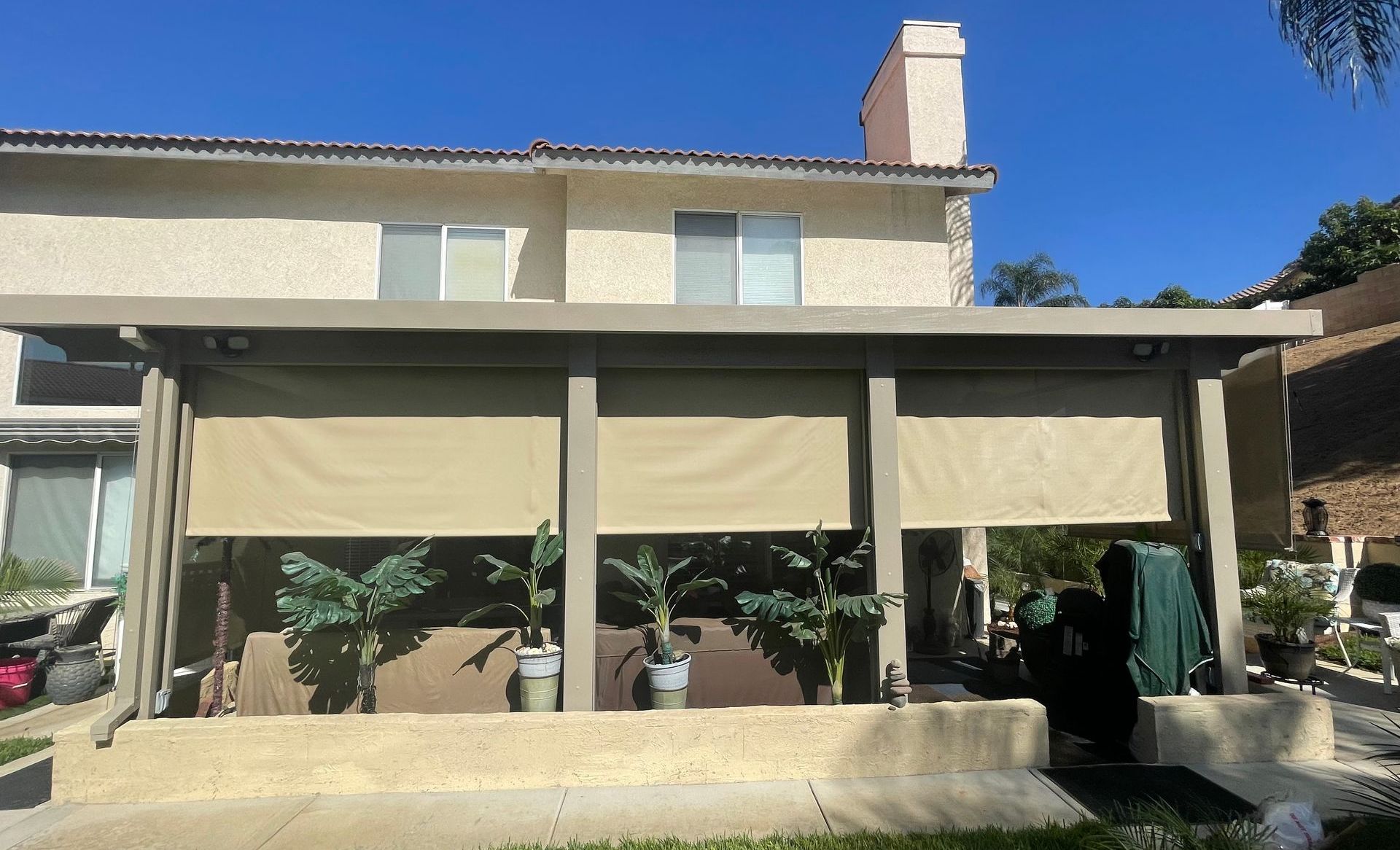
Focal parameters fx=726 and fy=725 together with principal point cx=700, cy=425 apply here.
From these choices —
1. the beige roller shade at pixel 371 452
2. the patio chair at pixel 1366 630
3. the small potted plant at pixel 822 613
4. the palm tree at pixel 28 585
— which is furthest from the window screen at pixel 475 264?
the patio chair at pixel 1366 630

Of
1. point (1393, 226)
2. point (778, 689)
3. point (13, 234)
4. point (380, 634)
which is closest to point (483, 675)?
point (380, 634)

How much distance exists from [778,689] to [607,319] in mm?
3280

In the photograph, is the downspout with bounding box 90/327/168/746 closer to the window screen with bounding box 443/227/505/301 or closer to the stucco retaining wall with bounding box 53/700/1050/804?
the stucco retaining wall with bounding box 53/700/1050/804

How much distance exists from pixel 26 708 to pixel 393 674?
4781 mm

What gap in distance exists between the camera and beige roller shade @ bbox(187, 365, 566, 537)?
550cm

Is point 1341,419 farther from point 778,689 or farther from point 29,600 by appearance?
point 29,600

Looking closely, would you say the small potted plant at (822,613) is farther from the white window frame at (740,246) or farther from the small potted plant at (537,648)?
the white window frame at (740,246)

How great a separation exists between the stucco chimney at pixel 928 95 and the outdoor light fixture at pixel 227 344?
29.1 feet

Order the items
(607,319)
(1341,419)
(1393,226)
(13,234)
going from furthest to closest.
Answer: (1393,226), (1341,419), (13,234), (607,319)

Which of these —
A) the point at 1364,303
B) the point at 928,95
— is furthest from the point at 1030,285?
the point at 928,95

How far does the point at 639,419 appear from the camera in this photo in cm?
573

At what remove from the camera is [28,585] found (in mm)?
7289

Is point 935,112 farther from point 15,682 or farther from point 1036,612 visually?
point 15,682

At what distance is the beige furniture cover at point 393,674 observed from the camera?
5.73 m
